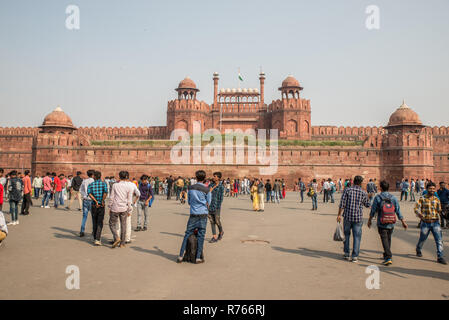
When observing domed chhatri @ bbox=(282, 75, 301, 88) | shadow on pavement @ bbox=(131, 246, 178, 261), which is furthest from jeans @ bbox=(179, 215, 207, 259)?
domed chhatri @ bbox=(282, 75, 301, 88)

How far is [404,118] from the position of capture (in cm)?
2967

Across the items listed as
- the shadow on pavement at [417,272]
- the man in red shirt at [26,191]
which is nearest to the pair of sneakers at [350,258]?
the shadow on pavement at [417,272]

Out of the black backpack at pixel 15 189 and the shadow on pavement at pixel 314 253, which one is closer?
the shadow on pavement at pixel 314 253

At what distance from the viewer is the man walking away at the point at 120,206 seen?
5.79m

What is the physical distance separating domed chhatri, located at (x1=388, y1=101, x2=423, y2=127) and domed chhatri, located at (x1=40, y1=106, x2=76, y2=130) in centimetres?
2980

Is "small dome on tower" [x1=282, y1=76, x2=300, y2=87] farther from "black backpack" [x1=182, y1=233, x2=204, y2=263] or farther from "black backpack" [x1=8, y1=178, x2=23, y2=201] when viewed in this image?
"black backpack" [x1=182, y1=233, x2=204, y2=263]

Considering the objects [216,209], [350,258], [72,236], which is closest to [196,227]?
[216,209]

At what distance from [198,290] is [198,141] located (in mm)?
23713

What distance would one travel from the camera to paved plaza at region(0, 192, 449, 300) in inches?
141

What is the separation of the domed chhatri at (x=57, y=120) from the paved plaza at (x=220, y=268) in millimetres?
27508

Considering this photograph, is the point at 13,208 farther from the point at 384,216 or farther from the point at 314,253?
the point at 384,216

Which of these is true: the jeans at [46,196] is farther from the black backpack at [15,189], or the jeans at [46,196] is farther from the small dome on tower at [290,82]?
the small dome on tower at [290,82]
